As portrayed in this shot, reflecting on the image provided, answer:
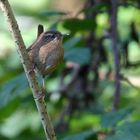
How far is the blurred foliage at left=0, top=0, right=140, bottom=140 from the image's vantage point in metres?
2.72

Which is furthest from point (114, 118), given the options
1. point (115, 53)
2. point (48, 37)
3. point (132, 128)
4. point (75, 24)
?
point (48, 37)

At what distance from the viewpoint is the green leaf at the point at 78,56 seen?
2.89 metres

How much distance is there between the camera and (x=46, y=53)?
66.9 inches

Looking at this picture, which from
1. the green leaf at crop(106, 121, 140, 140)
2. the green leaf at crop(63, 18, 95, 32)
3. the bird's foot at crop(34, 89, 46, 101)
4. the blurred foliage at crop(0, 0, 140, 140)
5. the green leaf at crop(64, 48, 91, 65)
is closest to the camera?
the bird's foot at crop(34, 89, 46, 101)

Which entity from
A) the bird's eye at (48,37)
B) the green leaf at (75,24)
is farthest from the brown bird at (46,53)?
the green leaf at (75,24)

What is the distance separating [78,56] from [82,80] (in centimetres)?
55

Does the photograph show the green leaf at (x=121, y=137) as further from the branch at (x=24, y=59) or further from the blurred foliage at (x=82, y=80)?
the branch at (x=24, y=59)

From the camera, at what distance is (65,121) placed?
11.4 ft

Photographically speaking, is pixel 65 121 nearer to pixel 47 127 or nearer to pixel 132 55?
pixel 132 55

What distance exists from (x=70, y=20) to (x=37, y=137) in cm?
77

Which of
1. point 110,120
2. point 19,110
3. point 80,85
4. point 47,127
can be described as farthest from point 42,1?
point 47,127

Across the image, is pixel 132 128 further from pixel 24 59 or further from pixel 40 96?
pixel 24 59

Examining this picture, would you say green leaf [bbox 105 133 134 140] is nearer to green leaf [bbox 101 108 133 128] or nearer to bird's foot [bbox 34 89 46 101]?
green leaf [bbox 101 108 133 128]

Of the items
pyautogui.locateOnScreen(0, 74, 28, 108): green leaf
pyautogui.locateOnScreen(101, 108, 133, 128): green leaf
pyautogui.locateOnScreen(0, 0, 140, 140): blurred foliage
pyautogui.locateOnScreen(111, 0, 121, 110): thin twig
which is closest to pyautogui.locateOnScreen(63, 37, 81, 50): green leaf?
pyautogui.locateOnScreen(0, 0, 140, 140): blurred foliage
